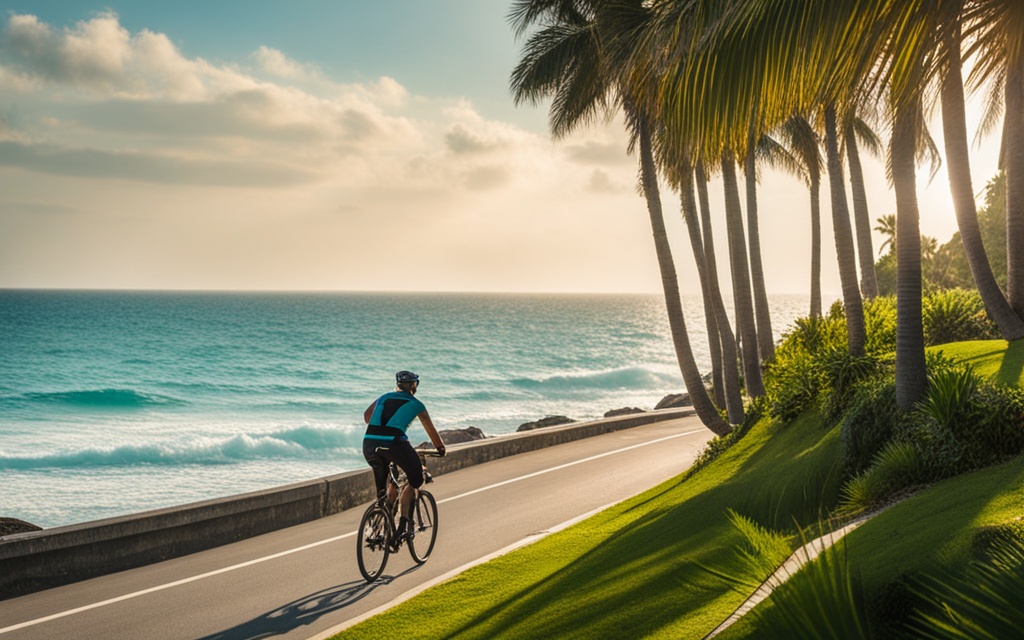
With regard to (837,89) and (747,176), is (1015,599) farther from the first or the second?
(747,176)

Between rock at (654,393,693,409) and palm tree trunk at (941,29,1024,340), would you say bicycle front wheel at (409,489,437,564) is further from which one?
rock at (654,393,693,409)

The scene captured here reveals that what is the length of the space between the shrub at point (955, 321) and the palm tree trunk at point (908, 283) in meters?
7.02

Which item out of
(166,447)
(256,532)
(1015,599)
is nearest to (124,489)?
(166,447)

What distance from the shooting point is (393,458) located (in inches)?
363

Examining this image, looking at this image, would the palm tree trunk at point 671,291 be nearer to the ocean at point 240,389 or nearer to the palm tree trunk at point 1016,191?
the palm tree trunk at point 1016,191

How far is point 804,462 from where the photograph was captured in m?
9.16

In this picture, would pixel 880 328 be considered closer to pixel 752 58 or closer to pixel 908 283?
pixel 908 283

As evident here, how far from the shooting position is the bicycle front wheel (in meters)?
10.0

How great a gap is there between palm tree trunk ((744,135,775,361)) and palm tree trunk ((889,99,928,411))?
8.83 meters

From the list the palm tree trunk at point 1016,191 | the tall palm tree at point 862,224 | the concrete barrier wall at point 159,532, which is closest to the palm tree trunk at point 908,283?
the palm tree trunk at point 1016,191

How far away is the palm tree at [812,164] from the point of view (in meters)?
22.8

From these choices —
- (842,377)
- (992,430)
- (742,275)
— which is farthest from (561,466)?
(992,430)

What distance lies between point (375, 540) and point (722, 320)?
11.1 meters

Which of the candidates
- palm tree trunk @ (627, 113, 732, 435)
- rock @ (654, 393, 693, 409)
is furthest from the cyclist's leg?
rock @ (654, 393, 693, 409)
